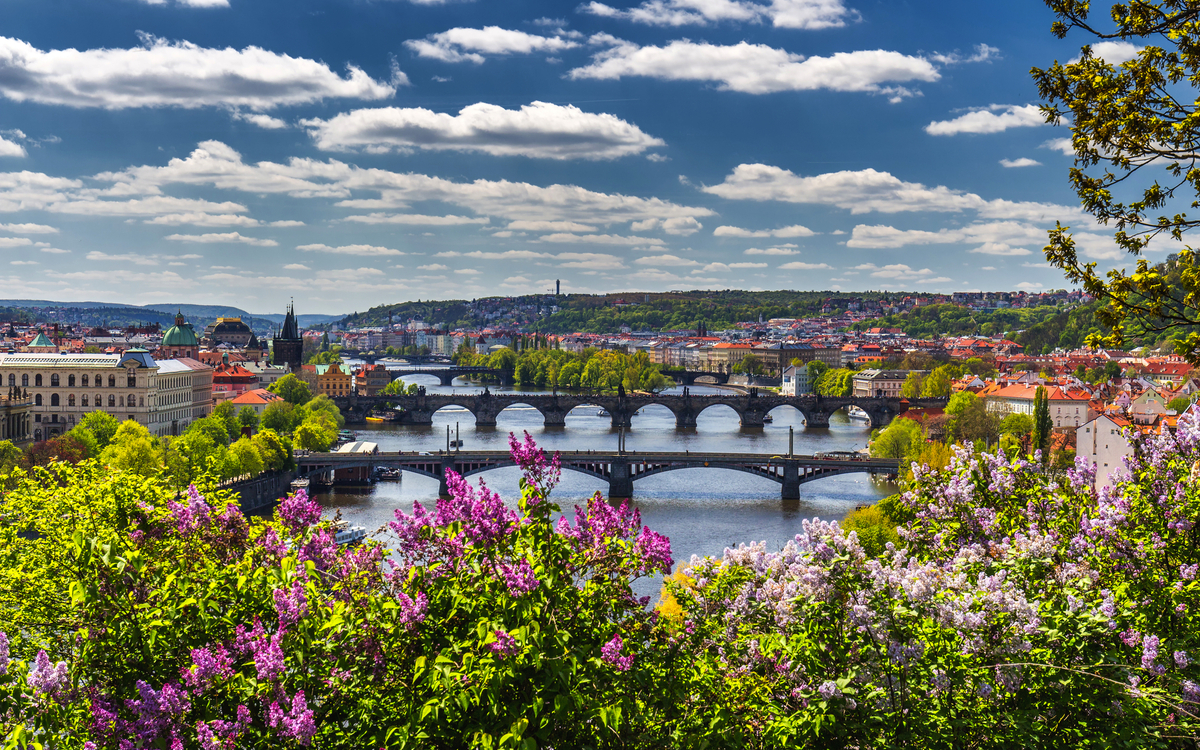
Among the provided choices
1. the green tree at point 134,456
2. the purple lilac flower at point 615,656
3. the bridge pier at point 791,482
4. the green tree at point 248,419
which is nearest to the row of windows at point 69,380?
the green tree at point 248,419

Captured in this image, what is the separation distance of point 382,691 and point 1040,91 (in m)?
4.52

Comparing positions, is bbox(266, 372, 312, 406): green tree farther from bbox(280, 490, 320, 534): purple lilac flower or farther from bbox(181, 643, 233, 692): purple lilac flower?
bbox(181, 643, 233, 692): purple lilac flower

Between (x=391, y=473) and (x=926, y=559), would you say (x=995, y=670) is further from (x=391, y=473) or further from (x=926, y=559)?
(x=391, y=473)

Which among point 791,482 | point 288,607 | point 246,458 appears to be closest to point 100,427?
point 246,458

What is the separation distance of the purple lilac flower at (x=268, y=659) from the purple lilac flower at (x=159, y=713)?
33 cm

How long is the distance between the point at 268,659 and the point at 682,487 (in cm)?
3573

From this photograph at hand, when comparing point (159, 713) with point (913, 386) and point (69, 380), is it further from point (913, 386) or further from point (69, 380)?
point (913, 386)

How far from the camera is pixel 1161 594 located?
6.53m

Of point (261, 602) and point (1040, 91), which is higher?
point (1040, 91)

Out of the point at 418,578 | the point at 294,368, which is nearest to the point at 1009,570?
the point at 418,578

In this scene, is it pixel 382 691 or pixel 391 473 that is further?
pixel 391 473

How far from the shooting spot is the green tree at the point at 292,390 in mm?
66812

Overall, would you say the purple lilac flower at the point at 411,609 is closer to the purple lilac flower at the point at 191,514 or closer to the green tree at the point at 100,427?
the purple lilac flower at the point at 191,514

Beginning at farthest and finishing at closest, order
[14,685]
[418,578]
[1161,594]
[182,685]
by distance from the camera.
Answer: [1161,594], [418,578], [182,685], [14,685]
